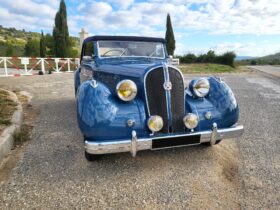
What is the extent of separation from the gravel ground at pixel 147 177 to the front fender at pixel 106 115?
1.56ft

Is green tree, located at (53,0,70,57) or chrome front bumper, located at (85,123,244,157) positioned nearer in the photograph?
chrome front bumper, located at (85,123,244,157)

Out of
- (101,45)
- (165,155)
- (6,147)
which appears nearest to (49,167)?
(6,147)

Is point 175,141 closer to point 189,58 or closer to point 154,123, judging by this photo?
point 154,123

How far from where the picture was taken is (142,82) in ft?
10.3

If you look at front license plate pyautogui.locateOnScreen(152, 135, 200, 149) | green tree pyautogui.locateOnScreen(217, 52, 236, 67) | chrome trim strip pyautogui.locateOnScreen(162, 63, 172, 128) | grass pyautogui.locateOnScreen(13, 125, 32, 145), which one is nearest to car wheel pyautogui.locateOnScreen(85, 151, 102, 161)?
front license plate pyautogui.locateOnScreen(152, 135, 200, 149)

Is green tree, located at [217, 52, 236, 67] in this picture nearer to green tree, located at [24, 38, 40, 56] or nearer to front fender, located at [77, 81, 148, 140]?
green tree, located at [24, 38, 40, 56]

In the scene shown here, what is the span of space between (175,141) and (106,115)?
0.83 metres

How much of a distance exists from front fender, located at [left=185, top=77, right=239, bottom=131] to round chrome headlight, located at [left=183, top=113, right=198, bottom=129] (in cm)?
13

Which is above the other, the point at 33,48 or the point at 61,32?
the point at 61,32

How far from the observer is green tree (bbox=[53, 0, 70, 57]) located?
855 inches

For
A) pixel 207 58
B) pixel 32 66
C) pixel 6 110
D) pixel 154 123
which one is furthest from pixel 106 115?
pixel 207 58

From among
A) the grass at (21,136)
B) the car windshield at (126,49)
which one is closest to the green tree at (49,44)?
the car windshield at (126,49)

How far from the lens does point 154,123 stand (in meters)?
2.87

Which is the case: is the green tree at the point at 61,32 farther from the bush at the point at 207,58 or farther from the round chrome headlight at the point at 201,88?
the round chrome headlight at the point at 201,88
